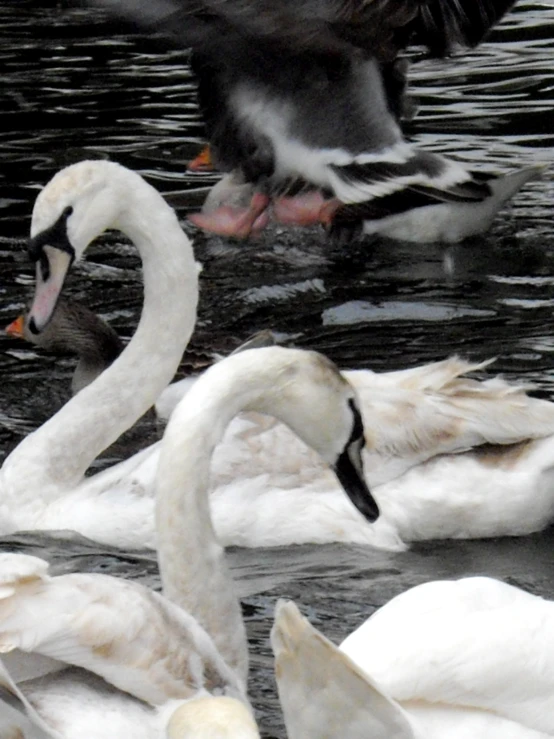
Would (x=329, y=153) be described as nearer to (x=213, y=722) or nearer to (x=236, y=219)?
(x=236, y=219)

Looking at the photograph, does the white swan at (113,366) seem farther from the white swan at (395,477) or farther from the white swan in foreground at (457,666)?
the white swan in foreground at (457,666)

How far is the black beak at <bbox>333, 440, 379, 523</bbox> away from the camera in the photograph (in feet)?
16.1

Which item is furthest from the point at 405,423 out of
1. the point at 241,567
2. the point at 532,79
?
the point at 532,79

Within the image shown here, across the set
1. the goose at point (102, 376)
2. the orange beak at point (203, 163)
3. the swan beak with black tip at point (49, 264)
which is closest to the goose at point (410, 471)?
the goose at point (102, 376)

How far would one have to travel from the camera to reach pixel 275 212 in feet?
31.8

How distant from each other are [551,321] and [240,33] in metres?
1.93

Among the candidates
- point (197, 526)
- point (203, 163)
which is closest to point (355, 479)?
point (197, 526)

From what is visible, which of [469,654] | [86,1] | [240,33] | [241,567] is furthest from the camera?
[240,33]

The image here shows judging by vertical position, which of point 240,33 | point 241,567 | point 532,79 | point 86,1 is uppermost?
point 86,1

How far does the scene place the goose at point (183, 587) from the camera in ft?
11.7

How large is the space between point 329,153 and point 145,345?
3622mm

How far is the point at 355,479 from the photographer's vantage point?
16.4 feet

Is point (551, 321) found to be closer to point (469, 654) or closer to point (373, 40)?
point (373, 40)

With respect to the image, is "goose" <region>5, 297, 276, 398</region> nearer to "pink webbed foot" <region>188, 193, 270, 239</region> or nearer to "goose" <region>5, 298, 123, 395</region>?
"goose" <region>5, 298, 123, 395</region>
